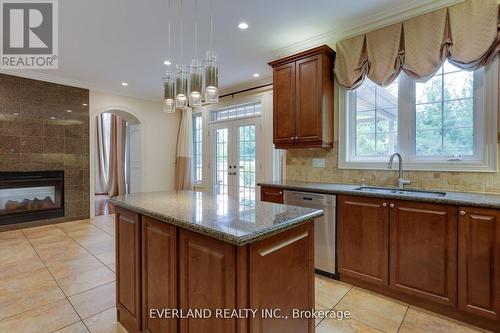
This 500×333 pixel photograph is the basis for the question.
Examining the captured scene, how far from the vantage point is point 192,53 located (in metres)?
3.70

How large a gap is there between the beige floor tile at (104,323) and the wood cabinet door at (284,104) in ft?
8.27

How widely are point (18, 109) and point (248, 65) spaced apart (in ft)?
13.2

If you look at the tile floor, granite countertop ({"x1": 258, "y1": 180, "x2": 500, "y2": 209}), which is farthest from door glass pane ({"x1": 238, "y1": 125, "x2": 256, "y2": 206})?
the tile floor

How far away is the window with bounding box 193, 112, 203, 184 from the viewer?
637cm

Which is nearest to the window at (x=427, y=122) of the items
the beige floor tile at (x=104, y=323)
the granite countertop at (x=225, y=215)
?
the granite countertop at (x=225, y=215)

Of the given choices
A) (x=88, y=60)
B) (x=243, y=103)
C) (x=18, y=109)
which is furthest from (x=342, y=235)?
(x=18, y=109)

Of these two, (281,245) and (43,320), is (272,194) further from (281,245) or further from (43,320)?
(43,320)

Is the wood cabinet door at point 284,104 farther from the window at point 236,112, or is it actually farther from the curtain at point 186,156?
the curtain at point 186,156

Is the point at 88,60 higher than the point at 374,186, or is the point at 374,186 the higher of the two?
the point at 88,60

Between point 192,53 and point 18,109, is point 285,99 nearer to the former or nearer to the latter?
Answer: point 192,53

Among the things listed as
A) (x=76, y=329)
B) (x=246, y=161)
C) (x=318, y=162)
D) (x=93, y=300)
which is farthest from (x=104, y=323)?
(x=246, y=161)

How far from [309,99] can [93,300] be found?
9.90 feet

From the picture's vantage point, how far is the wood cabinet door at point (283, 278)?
1153 millimetres

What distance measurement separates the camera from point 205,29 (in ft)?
9.92
